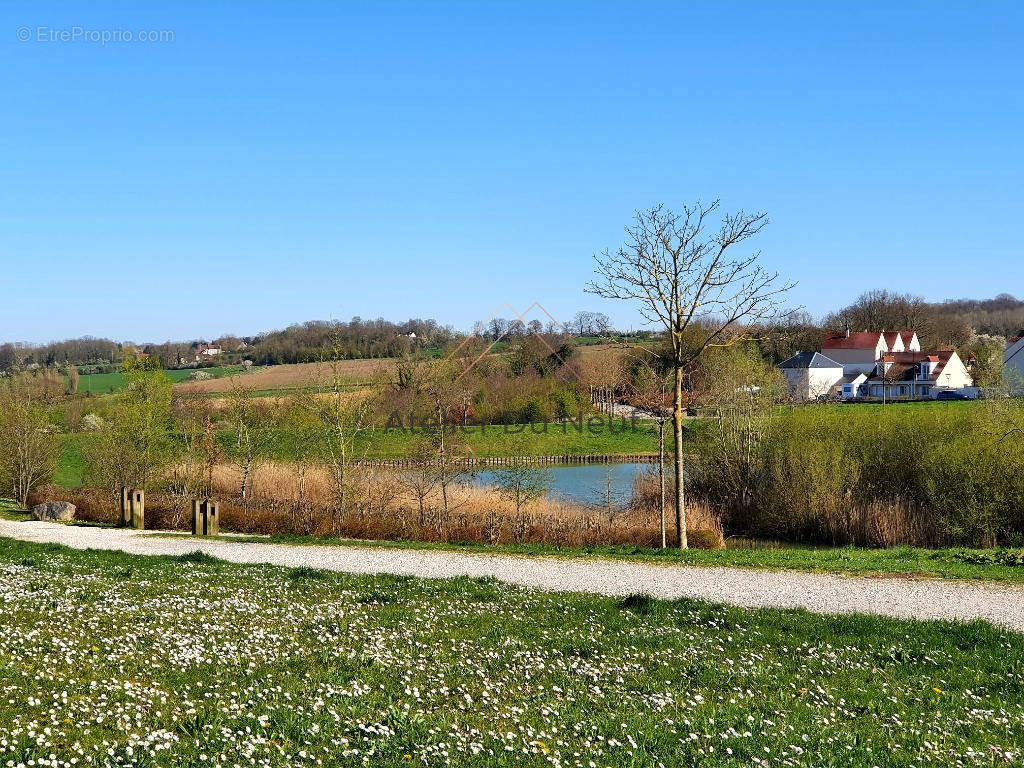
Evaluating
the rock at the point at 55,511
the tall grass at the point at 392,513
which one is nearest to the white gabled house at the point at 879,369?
the tall grass at the point at 392,513

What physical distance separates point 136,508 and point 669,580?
20.1m

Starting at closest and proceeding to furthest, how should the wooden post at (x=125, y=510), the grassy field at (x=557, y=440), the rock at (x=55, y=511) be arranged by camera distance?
the wooden post at (x=125, y=510) < the rock at (x=55, y=511) < the grassy field at (x=557, y=440)

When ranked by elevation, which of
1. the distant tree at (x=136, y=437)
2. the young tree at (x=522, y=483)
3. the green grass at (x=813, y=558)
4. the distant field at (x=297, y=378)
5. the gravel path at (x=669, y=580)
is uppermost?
the distant field at (x=297, y=378)

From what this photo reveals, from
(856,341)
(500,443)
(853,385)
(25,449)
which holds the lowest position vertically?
(500,443)

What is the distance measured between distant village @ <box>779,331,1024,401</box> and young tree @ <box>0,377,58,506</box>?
7355 cm

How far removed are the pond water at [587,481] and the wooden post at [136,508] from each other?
40.4ft

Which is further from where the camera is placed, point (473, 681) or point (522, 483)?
point (522, 483)

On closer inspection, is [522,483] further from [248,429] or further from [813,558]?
[248,429]

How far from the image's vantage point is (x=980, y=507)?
28.7 meters

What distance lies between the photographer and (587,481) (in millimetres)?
45719

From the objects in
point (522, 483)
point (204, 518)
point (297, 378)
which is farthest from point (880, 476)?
point (297, 378)

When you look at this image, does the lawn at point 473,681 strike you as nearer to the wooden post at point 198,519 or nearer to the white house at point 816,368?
the wooden post at point 198,519

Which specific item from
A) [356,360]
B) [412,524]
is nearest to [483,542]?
[412,524]

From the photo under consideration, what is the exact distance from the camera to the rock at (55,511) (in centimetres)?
3231
